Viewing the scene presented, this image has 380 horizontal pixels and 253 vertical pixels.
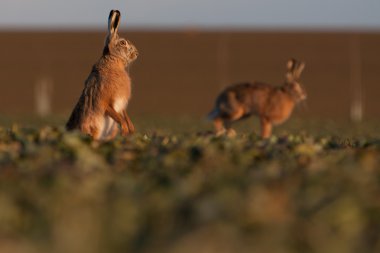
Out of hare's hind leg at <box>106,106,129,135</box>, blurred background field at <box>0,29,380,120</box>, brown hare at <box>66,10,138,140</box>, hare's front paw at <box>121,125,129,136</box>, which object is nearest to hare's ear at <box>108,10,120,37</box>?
brown hare at <box>66,10,138,140</box>

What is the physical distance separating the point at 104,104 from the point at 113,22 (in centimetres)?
116

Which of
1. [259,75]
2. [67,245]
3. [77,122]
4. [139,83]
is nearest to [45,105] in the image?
[139,83]

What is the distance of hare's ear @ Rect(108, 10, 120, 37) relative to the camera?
9789 mm

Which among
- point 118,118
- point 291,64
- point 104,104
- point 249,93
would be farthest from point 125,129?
point 291,64

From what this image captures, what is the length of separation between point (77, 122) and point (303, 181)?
5003 mm

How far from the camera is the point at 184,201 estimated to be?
4359mm

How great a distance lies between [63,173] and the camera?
495 cm

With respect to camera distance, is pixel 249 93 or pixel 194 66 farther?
pixel 194 66

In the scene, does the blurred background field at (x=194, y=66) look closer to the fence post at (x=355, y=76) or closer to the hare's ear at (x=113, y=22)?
the fence post at (x=355, y=76)

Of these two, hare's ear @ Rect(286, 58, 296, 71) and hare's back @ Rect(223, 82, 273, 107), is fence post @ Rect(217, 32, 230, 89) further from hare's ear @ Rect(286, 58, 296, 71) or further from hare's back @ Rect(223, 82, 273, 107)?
hare's back @ Rect(223, 82, 273, 107)

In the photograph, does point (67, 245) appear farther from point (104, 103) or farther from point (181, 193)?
point (104, 103)

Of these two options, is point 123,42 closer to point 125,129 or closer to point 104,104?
point 104,104

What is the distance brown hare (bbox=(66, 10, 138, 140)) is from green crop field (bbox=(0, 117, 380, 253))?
9.71ft

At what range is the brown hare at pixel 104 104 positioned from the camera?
9453 millimetres
